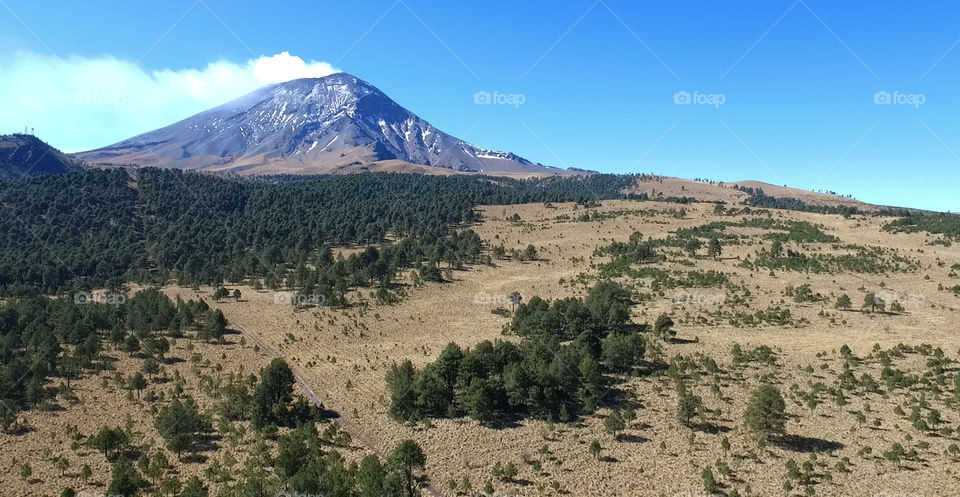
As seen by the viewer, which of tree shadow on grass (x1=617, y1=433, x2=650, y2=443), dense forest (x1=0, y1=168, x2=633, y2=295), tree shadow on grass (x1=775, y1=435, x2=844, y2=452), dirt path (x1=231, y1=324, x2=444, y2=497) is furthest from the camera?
dense forest (x1=0, y1=168, x2=633, y2=295)

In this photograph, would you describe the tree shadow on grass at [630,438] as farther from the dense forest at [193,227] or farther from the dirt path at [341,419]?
the dense forest at [193,227]

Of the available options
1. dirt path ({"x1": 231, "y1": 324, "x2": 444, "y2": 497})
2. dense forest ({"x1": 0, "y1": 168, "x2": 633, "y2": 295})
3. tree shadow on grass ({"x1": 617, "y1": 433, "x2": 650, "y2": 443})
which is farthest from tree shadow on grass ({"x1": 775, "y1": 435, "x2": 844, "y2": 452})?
dense forest ({"x1": 0, "y1": 168, "x2": 633, "y2": 295})

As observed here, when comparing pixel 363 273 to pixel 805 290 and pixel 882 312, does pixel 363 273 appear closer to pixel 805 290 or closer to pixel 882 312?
pixel 805 290

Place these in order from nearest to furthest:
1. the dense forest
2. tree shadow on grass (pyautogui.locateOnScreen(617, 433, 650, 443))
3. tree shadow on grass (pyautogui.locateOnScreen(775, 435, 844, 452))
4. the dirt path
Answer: tree shadow on grass (pyautogui.locateOnScreen(775, 435, 844, 452)) → the dirt path → tree shadow on grass (pyautogui.locateOnScreen(617, 433, 650, 443)) → the dense forest

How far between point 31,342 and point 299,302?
25.1m

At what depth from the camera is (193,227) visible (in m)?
110

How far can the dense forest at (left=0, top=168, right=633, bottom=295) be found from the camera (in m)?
77.9

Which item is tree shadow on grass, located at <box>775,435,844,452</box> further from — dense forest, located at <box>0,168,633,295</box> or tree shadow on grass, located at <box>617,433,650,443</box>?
dense forest, located at <box>0,168,633,295</box>

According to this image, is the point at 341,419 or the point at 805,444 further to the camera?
the point at 341,419

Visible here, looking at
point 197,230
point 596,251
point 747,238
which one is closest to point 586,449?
point 596,251

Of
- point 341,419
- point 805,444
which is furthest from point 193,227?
point 805,444

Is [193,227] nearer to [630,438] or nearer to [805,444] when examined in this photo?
[630,438]

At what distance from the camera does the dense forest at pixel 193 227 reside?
7788cm

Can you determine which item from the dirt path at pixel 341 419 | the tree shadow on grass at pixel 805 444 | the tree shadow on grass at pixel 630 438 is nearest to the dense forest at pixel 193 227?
the dirt path at pixel 341 419
